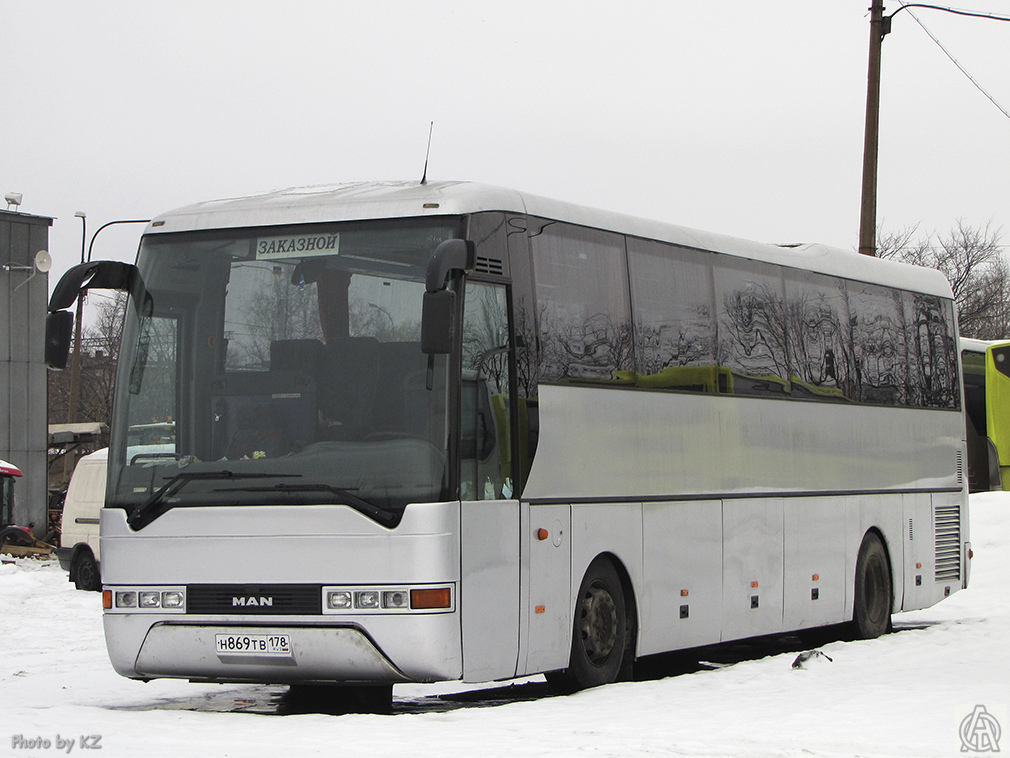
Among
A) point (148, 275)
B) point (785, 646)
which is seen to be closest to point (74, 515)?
point (785, 646)

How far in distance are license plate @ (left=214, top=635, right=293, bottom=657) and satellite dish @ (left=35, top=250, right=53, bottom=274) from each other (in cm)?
2714

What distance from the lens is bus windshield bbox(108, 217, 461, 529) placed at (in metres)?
9.73

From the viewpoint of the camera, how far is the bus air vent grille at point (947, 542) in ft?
57.4

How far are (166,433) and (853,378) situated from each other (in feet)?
25.7

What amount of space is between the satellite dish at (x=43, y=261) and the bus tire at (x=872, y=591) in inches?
959

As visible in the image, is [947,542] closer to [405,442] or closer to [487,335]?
[487,335]

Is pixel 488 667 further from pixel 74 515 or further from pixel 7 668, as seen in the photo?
pixel 74 515

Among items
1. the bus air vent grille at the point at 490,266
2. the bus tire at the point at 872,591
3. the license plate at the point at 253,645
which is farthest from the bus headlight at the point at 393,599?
the bus tire at the point at 872,591

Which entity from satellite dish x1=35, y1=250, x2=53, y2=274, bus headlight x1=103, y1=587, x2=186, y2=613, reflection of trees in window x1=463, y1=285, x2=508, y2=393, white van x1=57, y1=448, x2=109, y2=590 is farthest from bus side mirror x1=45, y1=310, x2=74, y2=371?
satellite dish x1=35, y1=250, x2=53, y2=274

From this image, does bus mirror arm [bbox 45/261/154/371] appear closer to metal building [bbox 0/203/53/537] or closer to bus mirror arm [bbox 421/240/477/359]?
bus mirror arm [bbox 421/240/477/359]

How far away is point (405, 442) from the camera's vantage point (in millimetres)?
9680

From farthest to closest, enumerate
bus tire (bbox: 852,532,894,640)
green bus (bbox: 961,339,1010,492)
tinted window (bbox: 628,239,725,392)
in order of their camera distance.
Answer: green bus (bbox: 961,339,1010,492)
bus tire (bbox: 852,532,894,640)
tinted window (bbox: 628,239,725,392)

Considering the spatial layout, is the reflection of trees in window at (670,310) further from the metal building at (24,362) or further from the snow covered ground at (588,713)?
the metal building at (24,362)

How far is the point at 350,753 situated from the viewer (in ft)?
25.6
